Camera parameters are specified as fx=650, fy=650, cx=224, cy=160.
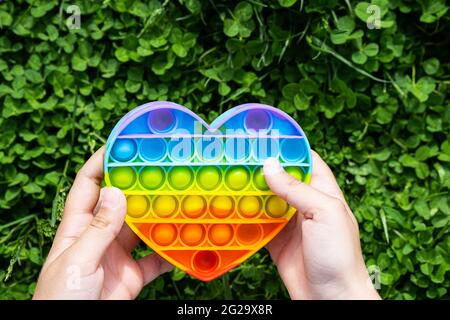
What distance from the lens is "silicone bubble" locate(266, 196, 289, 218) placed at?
4.29 feet

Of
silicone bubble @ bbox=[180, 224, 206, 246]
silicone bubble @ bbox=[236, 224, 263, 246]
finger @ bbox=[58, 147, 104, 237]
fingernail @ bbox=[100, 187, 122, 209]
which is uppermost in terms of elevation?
fingernail @ bbox=[100, 187, 122, 209]

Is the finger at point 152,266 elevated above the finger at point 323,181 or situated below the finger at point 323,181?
below

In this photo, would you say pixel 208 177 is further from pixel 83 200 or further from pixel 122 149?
pixel 83 200

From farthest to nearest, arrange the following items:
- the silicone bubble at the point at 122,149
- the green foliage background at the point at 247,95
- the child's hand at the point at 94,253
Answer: the green foliage background at the point at 247,95, the silicone bubble at the point at 122,149, the child's hand at the point at 94,253

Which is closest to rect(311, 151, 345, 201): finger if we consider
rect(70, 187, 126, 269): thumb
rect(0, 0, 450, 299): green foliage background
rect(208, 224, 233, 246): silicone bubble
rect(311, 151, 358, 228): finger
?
rect(311, 151, 358, 228): finger

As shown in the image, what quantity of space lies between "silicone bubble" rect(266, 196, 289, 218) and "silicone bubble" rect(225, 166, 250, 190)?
0.21ft

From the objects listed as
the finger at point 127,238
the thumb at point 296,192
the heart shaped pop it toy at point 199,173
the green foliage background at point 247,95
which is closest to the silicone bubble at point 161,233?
the heart shaped pop it toy at point 199,173

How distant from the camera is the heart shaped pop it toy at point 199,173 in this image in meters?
1.27

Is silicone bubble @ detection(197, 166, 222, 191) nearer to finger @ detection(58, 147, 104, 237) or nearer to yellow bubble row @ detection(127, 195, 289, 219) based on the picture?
yellow bubble row @ detection(127, 195, 289, 219)

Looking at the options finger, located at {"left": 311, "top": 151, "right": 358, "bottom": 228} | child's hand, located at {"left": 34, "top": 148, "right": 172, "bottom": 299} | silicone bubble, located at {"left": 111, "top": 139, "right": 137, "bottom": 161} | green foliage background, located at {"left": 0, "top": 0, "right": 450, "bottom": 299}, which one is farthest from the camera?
green foliage background, located at {"left": 0, "top": 0, "right": 450, "bottom": 299}

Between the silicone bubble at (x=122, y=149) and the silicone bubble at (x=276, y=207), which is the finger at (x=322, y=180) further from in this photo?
the silicone bubble at (x=122, y=149)

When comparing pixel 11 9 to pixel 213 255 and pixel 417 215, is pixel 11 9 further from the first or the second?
pixel 417 215

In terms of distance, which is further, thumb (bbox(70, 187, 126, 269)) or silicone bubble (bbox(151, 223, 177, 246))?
silicone bubble (bbox(151, 223, 177, 246))

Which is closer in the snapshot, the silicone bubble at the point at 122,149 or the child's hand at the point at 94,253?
the child's hand at the point at 94,253
